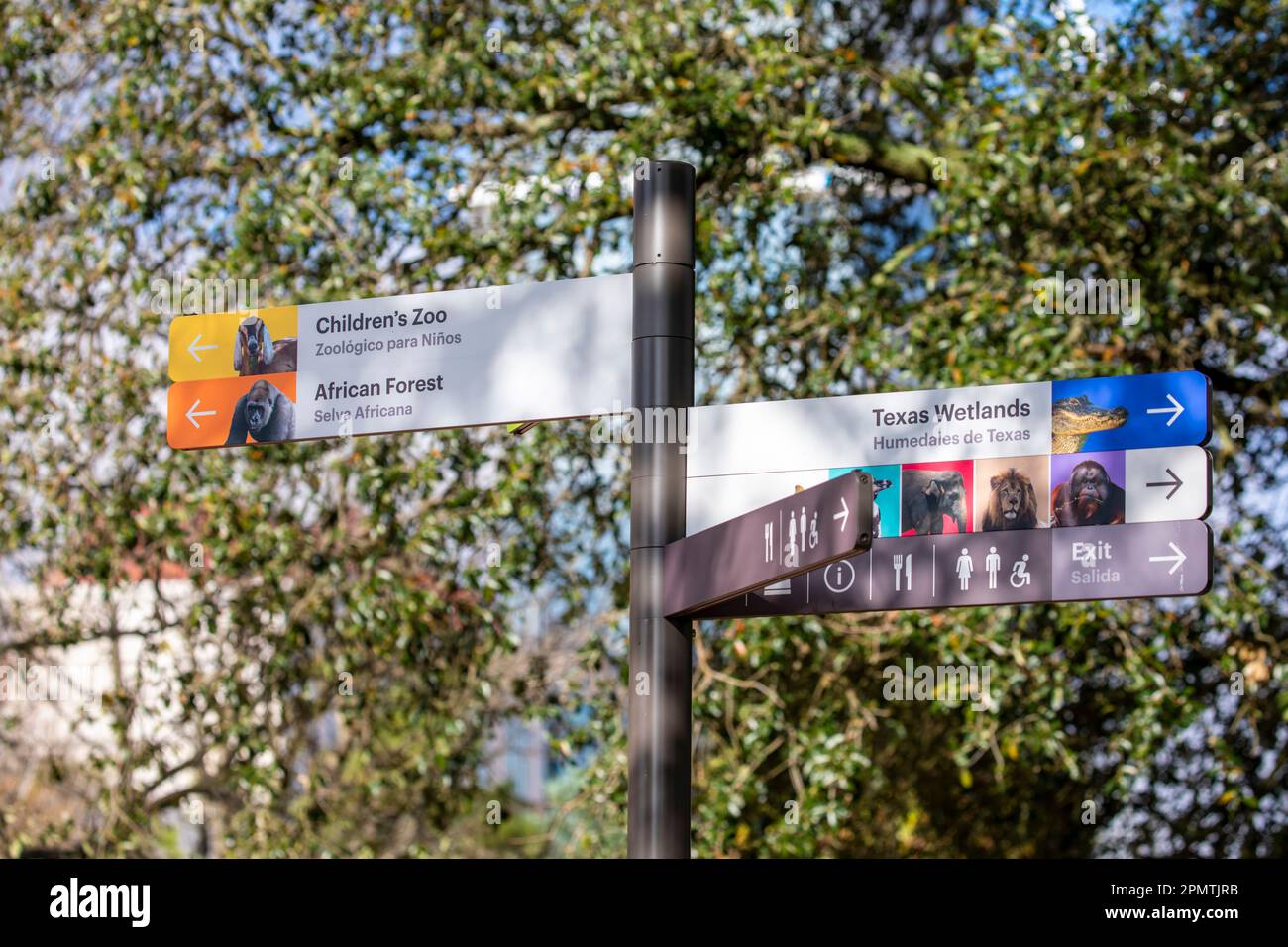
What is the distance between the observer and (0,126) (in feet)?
26.4

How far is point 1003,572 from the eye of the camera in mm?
2975

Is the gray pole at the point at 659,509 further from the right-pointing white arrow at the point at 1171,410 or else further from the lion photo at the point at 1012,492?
the right-pointing white arrow at the point at 1171,410

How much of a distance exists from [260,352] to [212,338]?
12 cm

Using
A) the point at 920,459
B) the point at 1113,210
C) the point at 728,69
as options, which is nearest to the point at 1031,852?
the point at 1113,210

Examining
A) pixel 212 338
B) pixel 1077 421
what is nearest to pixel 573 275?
pixel 212 338

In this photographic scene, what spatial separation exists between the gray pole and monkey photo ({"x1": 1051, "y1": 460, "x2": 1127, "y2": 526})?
750 mm

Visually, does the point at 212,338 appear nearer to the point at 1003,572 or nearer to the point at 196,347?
the point at 196,347

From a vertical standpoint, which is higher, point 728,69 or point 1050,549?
point 728,69

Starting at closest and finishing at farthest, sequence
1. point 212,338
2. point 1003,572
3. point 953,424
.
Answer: point 1003,572, point 953,424, point 212,338

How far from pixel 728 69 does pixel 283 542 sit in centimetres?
306

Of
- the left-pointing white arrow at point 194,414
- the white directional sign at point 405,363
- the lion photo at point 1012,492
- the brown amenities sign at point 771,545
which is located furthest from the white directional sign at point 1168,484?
the left-pointing white arrow at point 194,414

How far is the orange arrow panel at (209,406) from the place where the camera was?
345 centimetres

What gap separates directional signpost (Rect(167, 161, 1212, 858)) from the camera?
2.93m
